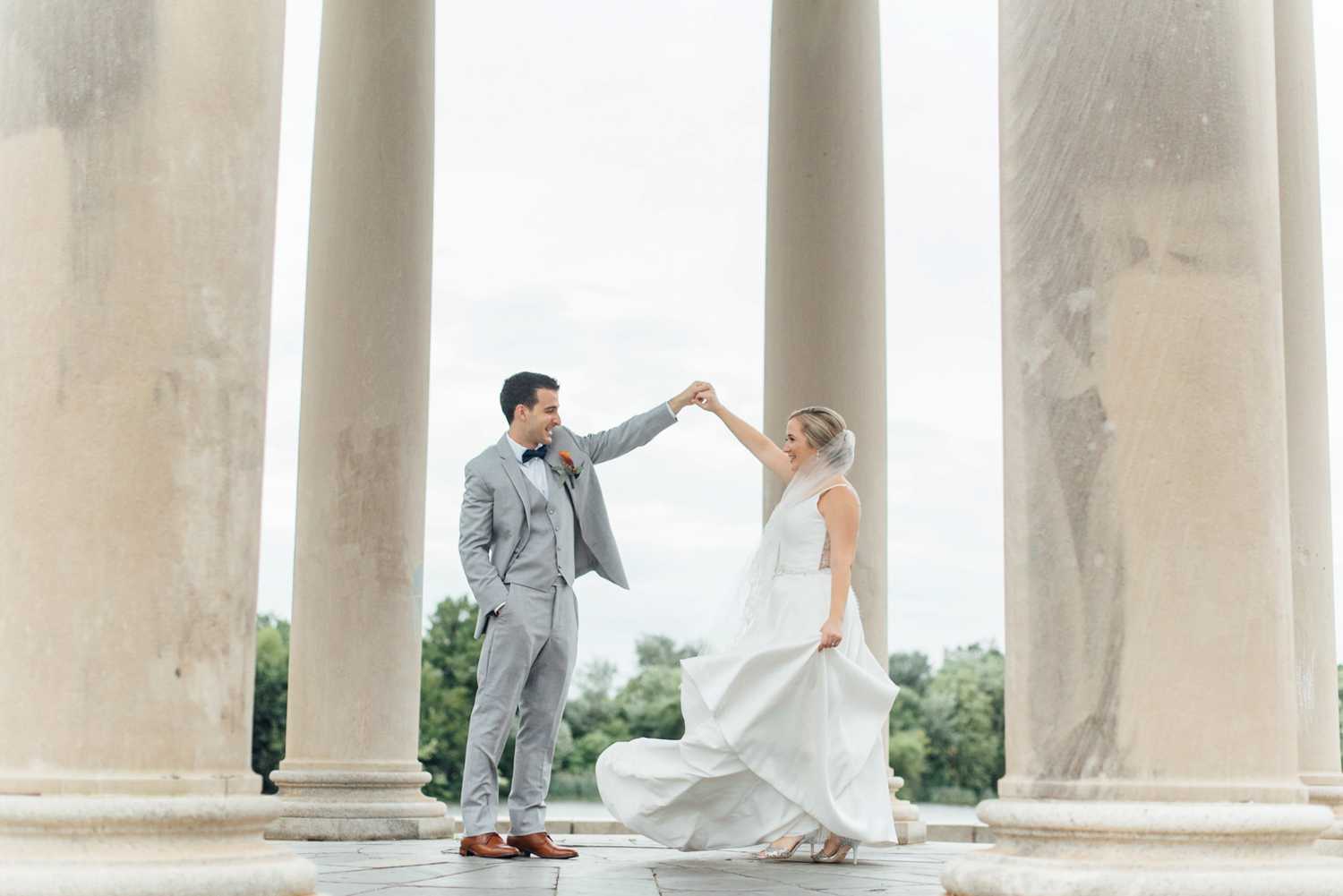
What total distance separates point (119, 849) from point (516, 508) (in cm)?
7687

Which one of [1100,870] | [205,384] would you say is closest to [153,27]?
[205,384]

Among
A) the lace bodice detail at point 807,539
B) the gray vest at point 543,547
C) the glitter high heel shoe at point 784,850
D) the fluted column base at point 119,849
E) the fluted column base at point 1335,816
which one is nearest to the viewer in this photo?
the fluted column base at point 119,849

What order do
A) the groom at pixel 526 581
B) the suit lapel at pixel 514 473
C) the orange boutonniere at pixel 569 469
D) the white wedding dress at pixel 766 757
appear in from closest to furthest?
the groom at pixel 526 581 < the suit lapel at pixel 514 473 < the white wedding dress at pixel 766 757 < the orange boutonniere at pixel 569 469

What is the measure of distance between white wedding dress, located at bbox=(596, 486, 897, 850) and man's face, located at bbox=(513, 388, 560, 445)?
2923 cm

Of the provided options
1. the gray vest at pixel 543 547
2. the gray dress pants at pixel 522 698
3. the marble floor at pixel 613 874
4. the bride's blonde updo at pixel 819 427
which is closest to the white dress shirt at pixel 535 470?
the gray vest at pixel 543 547

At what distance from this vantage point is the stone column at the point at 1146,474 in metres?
102

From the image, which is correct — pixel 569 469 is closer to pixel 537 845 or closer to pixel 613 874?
pixel 537 845

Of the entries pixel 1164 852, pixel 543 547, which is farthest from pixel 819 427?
pixel 1164 852

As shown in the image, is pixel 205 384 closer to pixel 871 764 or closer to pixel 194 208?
pixel 194 208

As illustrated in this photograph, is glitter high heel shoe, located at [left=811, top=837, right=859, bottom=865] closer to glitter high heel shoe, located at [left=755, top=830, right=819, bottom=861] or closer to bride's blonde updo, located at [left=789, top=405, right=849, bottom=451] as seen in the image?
glitter high heel shoe, located at [left=755, top=830, right=819, bottom=861]

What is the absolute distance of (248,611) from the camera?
109m

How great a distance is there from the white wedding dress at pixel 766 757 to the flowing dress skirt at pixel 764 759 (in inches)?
3.8

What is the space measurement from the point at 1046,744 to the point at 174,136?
68798 millimetres

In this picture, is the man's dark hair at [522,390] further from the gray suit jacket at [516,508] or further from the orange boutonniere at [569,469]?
the orange boutonniere at [569,469]
